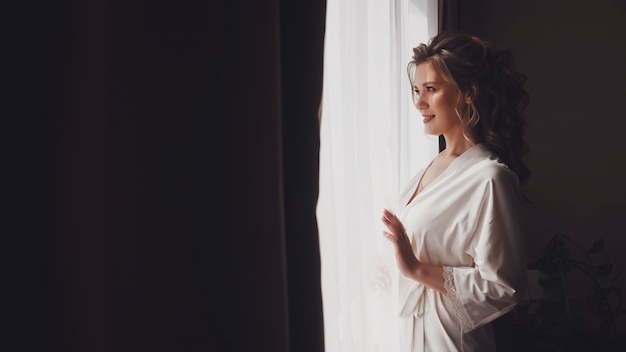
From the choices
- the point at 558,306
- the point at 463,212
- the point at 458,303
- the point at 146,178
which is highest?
the point at 146,178

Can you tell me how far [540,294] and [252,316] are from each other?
7.45 feet

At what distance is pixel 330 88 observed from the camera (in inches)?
43.1

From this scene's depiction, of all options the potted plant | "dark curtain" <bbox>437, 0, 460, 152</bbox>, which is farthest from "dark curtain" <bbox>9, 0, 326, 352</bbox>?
the potted plant

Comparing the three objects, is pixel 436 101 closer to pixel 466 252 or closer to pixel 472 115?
pixel 472 115

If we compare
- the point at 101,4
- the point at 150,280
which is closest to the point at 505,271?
the point at 150,280

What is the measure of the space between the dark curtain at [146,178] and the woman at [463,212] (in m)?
0.71

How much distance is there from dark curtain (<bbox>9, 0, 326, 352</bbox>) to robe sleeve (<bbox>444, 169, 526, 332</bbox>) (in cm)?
70

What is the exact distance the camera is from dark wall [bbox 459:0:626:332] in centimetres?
256

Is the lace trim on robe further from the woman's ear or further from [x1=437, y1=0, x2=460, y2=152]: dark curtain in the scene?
[x1=437, y1=0, x2=460, y2=152]: dark curtain

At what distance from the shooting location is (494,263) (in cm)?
99

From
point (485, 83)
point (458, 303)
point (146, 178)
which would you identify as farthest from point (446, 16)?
point (146, 178)

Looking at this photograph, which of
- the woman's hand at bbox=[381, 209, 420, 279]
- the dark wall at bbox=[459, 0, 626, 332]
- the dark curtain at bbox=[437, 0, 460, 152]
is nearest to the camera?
the woman's hand at bbox=[381, 209, 420, 279]

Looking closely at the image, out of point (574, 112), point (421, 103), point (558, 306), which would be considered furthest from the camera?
point (574, 112)

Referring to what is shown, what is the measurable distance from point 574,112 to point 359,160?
224cm
